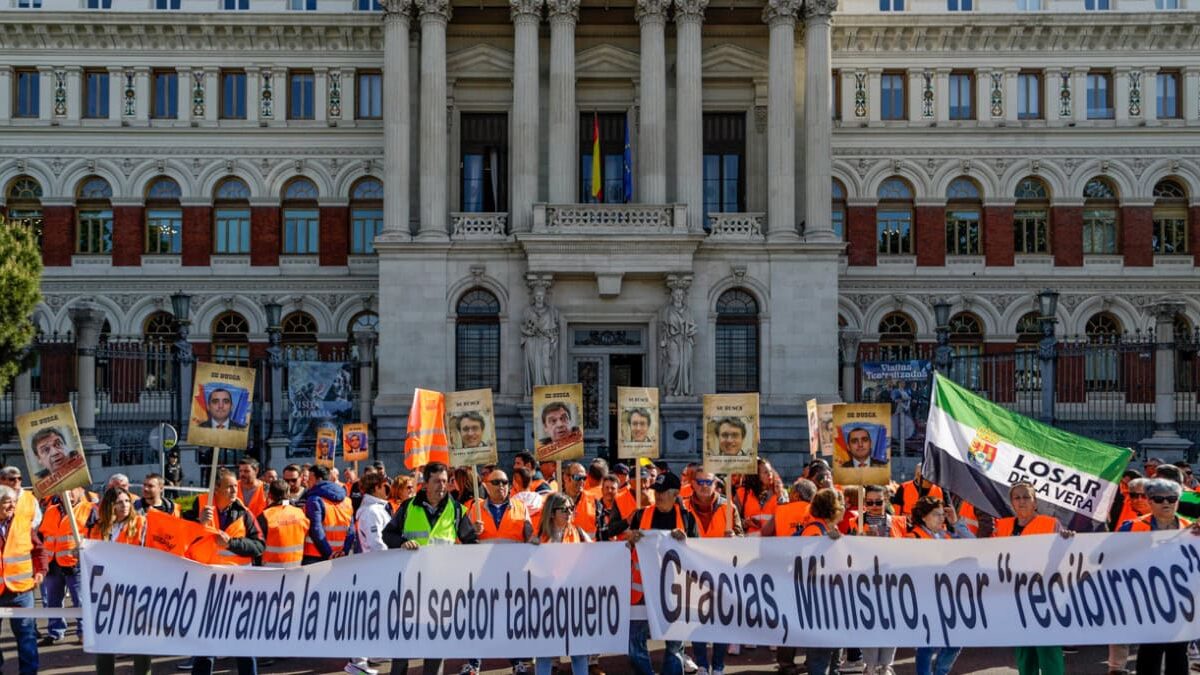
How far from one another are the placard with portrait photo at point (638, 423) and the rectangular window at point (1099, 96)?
98.0 feet

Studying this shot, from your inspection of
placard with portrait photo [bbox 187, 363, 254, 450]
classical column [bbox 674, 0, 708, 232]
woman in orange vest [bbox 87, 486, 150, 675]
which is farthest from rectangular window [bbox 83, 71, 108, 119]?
woman in orange vest [bbox 87, 486, 150, 675]

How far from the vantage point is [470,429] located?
543 inches

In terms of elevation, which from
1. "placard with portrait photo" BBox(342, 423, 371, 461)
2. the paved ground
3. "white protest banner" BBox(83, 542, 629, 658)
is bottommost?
the paved ground

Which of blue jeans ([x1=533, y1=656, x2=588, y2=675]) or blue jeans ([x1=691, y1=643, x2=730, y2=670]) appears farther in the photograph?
blue jeans ([x1=691, y1=643, x2=730, y2=670])

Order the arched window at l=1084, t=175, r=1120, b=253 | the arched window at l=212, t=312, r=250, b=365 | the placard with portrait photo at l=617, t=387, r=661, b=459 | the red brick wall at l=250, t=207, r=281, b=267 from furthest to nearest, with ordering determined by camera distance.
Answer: the arched window at l=1084, t=175, r=1120, b=253 < the red brick wall at l=250, t=207, r=281, b=267 < the arched window at l=212, t=312, r=250, b=365 < the placard with portrait photo at l=617, t=387, r=661, b=459

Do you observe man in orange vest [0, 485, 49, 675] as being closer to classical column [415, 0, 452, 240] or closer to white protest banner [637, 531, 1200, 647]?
white protest banner [637, 531, 1200, 647]

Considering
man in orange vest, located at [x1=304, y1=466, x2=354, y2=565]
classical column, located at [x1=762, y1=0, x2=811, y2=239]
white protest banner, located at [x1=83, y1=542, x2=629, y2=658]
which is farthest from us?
classical column, located at [x1=762, y1=0, x2=811, y2=239]

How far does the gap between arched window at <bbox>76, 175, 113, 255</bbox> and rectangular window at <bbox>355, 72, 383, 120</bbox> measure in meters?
8.97

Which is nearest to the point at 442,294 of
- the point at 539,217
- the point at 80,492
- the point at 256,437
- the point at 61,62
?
the point at 539,217

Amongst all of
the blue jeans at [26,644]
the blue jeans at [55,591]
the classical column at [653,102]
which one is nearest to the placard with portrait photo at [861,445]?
the blue jeans at [26,644]

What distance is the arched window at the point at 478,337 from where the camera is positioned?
3525 cm

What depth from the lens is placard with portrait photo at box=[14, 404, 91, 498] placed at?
1141 centimetres

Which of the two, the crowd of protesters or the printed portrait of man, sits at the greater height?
the printed portrait of man

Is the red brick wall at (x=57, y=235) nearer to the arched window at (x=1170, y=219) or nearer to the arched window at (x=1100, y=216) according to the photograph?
the arched window at (x=1100, y=216)
